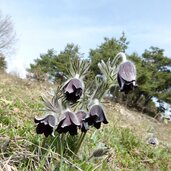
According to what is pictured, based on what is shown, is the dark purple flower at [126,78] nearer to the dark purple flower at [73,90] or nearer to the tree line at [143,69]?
the dark purple flower at [73,90]

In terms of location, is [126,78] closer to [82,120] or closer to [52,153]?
[82,120]

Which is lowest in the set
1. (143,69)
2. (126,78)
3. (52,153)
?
(52,153)

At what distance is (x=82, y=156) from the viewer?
76.3 inches

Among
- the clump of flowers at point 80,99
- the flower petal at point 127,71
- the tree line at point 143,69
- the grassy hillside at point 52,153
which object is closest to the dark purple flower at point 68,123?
the clump of flowers at point 80,99

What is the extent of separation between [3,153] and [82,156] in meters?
0.43

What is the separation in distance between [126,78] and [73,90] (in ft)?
0.78

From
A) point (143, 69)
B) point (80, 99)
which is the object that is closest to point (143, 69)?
point (143, 69)

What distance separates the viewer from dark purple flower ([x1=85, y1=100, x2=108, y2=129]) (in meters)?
1.63

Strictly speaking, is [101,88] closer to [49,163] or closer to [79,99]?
[79,99]

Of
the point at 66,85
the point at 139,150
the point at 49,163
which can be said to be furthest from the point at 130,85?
the point at 139,150

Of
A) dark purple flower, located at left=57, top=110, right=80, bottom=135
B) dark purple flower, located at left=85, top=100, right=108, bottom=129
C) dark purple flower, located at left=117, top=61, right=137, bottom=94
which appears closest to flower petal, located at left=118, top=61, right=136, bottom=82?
dark purple flower, located at left=117, top=61, right=137, bottom=94

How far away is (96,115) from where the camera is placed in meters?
1.63

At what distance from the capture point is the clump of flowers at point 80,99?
1.64m

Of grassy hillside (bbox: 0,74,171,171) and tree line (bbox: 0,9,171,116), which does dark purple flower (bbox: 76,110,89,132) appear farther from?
tree line (bbox: 0,9,171,116)
